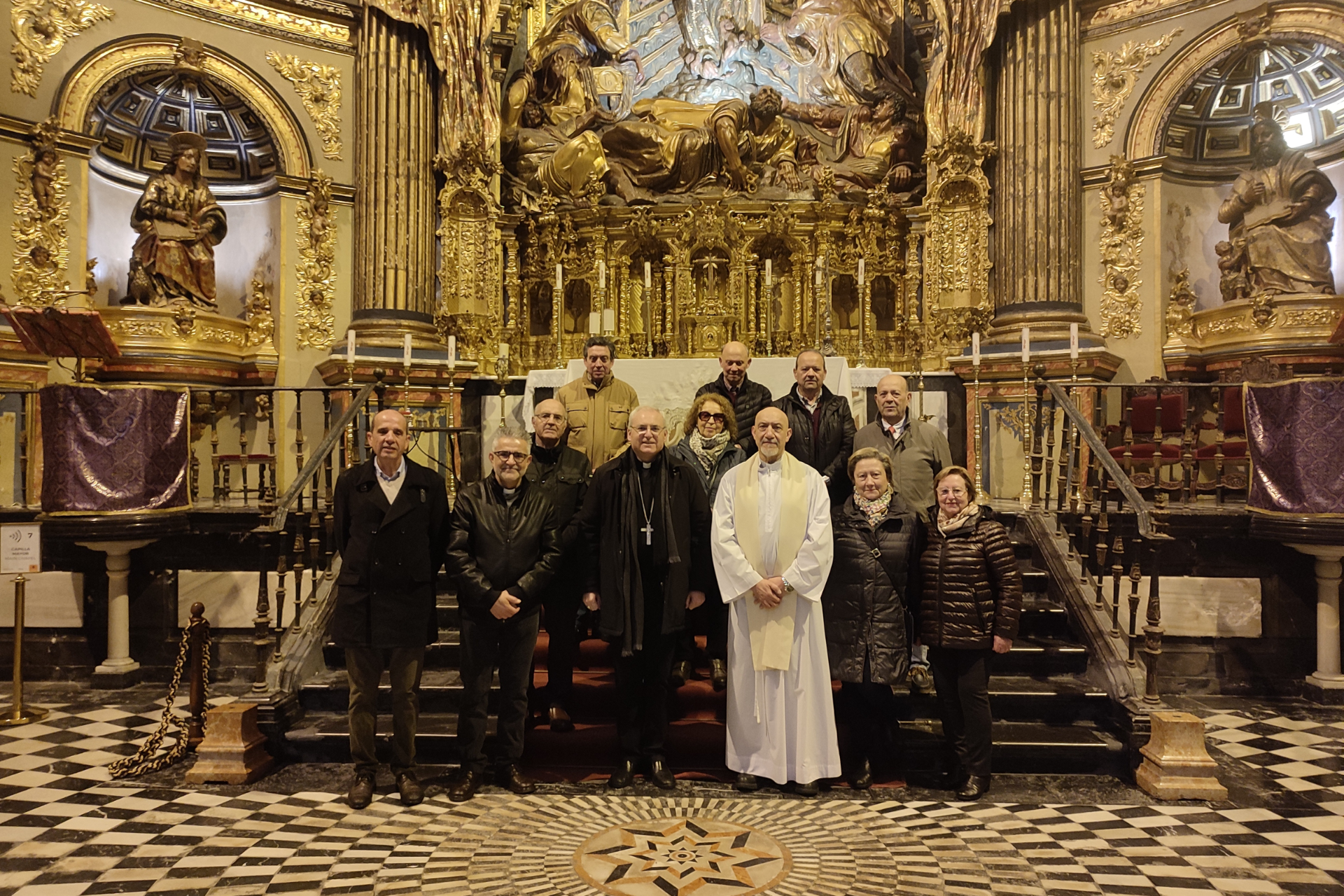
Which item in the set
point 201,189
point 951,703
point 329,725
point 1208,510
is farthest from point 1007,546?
point 201,189

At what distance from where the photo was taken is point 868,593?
4.30 metres

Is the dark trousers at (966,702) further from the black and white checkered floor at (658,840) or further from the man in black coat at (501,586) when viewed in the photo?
the man in black coat at (501,586)

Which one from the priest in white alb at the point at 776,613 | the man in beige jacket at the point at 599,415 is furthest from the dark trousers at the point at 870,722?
the man in beige jacket at the point at 599,415

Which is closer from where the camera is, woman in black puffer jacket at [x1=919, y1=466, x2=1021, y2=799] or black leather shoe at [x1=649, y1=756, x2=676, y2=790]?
woman in black puffer jacket at [x1=919, y1=466, x2=1021, y2=799]

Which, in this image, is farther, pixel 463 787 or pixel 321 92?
pixel 321 92

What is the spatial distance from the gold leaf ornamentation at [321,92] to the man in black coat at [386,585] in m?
6.59

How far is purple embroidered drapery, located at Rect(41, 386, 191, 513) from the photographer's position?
19.5ft

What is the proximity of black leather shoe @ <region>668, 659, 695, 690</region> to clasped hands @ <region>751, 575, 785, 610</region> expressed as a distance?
3.23 feet

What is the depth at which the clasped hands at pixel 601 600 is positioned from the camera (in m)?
4.35

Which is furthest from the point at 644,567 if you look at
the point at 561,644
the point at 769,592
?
the point at 561,644

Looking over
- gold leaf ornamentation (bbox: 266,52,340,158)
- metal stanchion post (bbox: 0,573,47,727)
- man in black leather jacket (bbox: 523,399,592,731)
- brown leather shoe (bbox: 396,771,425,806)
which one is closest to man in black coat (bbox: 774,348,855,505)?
man in black leather jacket (bbox: 523,399,592,731)

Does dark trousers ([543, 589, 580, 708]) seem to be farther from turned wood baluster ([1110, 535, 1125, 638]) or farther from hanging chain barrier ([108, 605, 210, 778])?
turned wood baluster ([1110, 535, 1125, 638])

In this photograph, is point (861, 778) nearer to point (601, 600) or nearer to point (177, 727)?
point (601, 600)

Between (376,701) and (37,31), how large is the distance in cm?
768
